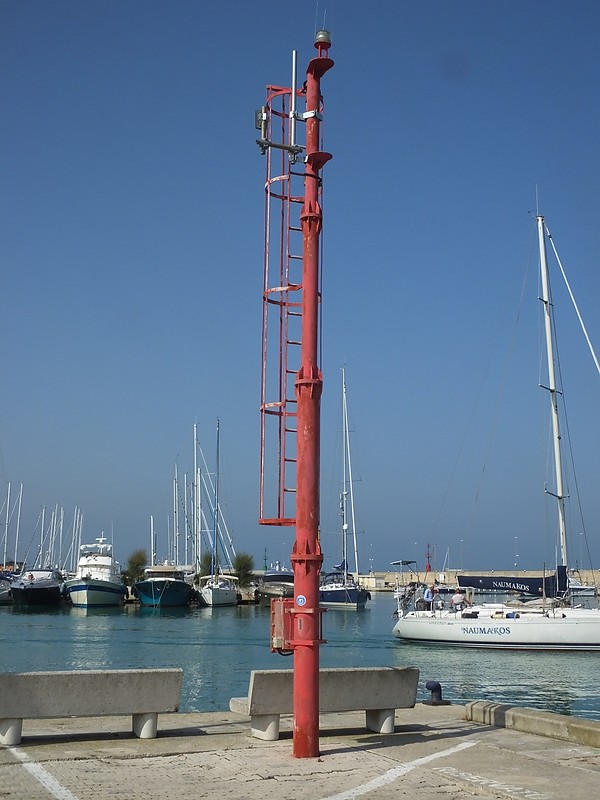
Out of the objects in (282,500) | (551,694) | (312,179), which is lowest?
(551,694)

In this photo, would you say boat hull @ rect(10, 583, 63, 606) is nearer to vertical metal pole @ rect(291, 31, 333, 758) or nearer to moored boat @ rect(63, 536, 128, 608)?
moored boat @ rect(63, 536, 128, 608)

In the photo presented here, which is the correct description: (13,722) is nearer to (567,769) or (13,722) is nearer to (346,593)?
(567,769)

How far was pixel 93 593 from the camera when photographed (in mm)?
76312

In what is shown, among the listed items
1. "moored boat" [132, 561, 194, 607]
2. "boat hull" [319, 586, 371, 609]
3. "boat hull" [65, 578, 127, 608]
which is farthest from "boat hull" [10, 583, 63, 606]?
"boat hull" [319, 586, 371, 609]

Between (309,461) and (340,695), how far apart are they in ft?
10.5

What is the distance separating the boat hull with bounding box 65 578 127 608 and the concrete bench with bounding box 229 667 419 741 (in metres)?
67.0

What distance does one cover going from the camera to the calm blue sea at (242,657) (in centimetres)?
2617

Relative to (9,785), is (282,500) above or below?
above

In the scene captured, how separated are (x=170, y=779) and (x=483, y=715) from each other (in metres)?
5.51

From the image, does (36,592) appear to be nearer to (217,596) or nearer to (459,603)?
(217,596)

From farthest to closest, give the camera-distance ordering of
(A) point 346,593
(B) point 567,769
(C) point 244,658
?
(A) point 346,593
(C) point 244,658
(B) point 567,769

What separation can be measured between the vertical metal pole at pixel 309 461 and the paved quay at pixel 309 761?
65cm

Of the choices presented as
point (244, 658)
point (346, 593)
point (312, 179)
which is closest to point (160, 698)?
point (312, 179)

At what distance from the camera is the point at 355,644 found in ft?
153
